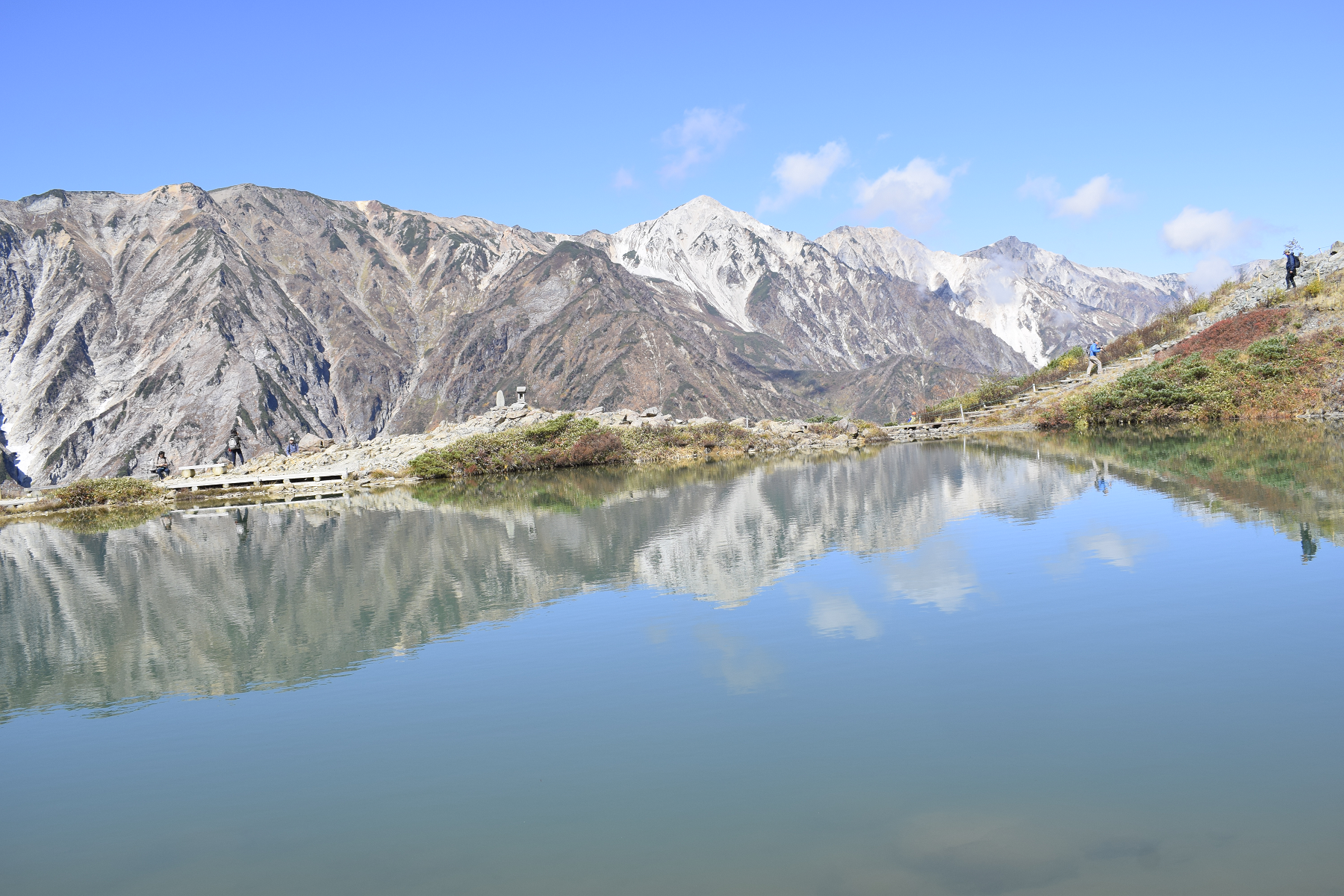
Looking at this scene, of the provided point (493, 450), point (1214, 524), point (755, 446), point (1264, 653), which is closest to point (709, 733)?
point (1264, 653)

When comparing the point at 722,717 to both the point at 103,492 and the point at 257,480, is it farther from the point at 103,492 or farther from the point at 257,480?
the point at 103,492

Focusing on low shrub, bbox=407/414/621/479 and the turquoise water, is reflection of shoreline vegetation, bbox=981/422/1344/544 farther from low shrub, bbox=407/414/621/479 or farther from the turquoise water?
low shrub, bbox=407/414/621/479

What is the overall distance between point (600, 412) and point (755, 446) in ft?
40.9

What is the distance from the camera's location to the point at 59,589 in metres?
21.7

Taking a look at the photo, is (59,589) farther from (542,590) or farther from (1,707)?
(542,590)

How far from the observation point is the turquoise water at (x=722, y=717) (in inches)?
274

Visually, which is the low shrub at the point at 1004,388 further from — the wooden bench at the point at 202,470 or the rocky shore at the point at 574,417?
the wooden bench at the point at 202,470

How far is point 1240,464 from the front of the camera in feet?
88.7

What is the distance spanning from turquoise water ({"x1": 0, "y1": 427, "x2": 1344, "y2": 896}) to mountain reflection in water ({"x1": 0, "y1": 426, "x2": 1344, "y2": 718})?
6.2 inches

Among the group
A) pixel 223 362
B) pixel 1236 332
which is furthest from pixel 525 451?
pixel 223 362

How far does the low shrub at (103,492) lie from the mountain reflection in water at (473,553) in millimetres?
10190

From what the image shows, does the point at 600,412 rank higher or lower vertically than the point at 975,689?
higher

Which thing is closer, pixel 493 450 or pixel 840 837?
pixel 840 837

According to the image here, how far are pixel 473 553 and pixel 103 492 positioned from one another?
121 ft
